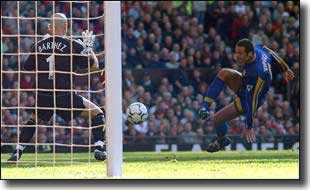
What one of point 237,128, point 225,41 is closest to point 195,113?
point 237,128

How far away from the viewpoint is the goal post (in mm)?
10289

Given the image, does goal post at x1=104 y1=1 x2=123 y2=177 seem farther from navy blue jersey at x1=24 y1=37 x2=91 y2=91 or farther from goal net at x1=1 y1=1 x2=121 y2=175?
goal net at x1=1 y1=1 x2=121 y2=175

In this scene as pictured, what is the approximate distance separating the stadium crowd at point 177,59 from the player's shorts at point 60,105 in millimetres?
4371

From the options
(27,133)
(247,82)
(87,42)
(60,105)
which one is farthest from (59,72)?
(247,82)

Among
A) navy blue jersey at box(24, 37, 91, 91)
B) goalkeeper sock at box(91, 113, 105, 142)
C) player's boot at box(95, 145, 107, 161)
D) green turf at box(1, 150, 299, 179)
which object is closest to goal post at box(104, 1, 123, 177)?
green turf at box(1, 150, 299, 179)

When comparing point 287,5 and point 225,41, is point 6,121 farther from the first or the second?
point 287,5

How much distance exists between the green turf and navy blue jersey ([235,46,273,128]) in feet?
2.63

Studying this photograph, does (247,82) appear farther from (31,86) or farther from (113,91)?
(31,86)

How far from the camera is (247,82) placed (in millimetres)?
13664

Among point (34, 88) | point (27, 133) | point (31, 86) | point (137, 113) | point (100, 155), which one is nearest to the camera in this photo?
point (100, 155)

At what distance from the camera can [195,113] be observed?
18.4 meters

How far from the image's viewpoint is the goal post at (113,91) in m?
10.3

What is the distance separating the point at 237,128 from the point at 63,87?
647 cm

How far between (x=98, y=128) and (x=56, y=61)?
1160 mm
